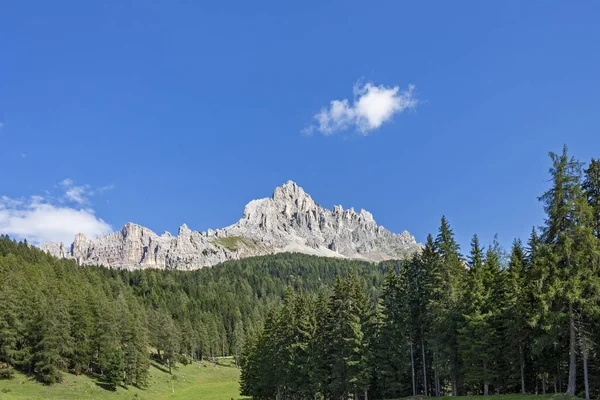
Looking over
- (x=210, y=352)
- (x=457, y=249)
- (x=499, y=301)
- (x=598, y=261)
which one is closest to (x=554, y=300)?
(x=598, y=261)

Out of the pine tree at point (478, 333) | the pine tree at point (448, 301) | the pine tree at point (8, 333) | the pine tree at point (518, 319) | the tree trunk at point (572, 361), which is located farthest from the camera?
the pine tree at point (8, 333)

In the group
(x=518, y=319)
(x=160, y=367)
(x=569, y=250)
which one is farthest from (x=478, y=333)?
(x=160, y=367)

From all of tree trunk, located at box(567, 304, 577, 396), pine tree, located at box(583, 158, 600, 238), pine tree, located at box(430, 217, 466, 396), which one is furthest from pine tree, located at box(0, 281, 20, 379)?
pine tree, located at box(583, 158, 600, 238)

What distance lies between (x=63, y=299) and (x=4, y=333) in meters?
15.7

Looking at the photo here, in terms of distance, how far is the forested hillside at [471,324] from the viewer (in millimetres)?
36250

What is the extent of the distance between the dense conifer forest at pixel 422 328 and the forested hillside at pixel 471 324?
13cm

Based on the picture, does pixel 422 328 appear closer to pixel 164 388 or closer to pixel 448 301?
pixel 448 301

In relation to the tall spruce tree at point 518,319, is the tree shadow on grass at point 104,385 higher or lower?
lower

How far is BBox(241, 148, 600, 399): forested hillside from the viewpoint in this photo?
3625 centimetres

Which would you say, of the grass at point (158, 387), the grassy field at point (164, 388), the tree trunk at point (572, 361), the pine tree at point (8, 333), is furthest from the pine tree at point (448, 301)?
the pine tree at point (8, 333)

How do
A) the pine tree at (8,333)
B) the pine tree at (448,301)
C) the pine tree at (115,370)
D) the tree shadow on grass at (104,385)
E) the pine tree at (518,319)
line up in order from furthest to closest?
1. the pine tree at (115,370)
2. the tree shadow on grass at (104,385)
3. the pine tree at (8,333)
4. the pine tree at (448,301)
5. the pine tree at (518,319)

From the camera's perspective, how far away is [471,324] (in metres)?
44.2

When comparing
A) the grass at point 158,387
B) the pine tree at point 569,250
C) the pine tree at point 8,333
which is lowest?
the grass at point 158,387

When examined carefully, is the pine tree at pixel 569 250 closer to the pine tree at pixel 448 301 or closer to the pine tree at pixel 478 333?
the pine tree at pixel 478 333
